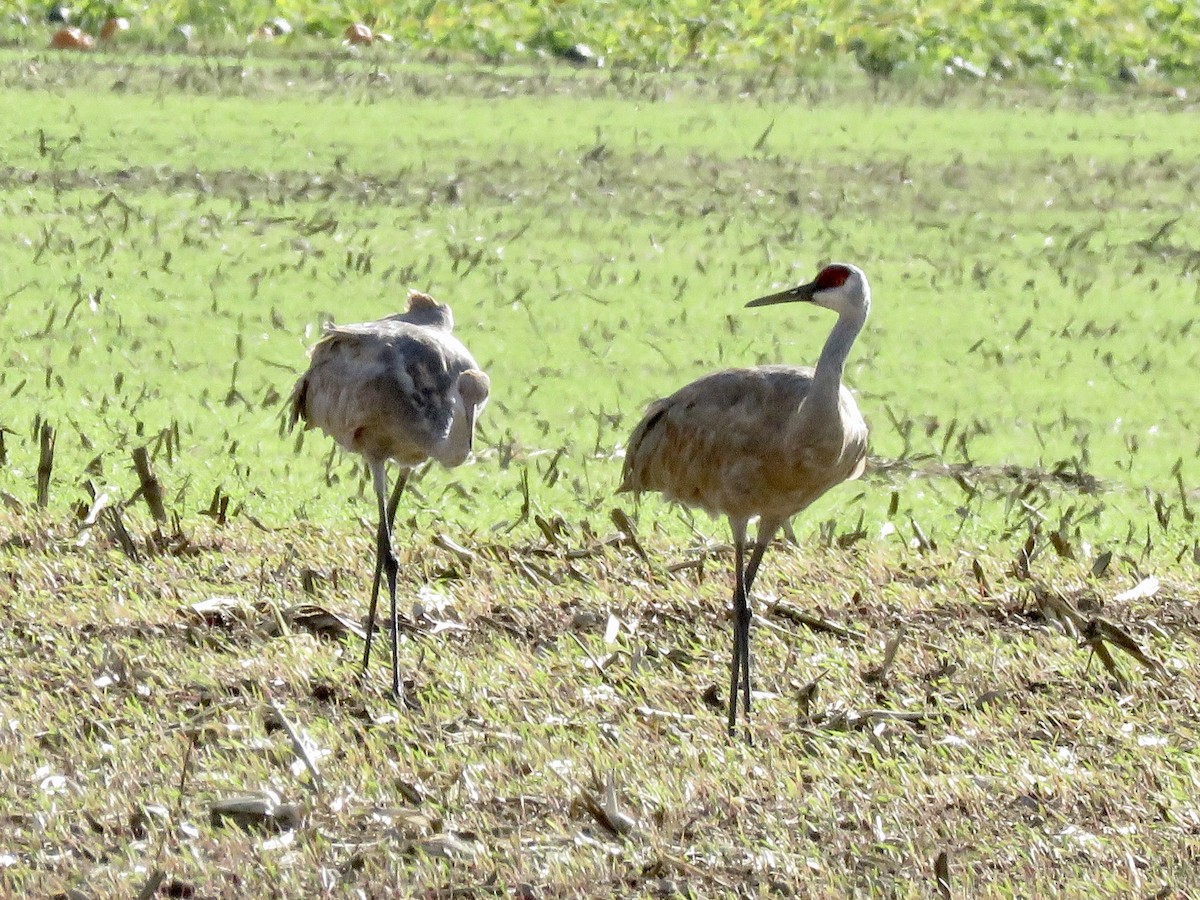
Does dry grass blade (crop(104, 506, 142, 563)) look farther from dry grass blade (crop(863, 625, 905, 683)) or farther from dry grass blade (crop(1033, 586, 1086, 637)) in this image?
dry grass blade (crop(1033, 586, 1086, 637))

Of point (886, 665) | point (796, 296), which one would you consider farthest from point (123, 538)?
point (886, 665)

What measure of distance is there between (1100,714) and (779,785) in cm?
113

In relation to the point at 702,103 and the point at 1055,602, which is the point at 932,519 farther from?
the point at 702,103

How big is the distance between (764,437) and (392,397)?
1.08 meters

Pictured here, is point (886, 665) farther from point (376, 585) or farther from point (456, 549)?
point (456, 549)

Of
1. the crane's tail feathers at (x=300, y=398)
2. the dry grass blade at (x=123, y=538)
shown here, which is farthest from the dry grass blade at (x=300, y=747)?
the dry grass blade at (x=123, y=538)

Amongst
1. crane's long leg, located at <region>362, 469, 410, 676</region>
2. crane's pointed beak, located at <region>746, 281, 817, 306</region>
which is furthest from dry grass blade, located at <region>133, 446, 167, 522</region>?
crane's pointed beak, located at <region>746, 281, 817, 306</region>

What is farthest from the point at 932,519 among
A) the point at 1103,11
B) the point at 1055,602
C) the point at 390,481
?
the point at 1103,11

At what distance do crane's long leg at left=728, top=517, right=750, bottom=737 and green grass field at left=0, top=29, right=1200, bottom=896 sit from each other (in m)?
0.16

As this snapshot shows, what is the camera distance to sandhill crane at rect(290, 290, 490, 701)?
637cm

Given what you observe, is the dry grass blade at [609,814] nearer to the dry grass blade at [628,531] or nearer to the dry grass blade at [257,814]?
the dry grass blade at [257,814]

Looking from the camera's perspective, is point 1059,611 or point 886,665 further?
point 1059,611

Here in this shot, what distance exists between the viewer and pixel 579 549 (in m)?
7.69

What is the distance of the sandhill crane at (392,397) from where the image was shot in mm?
6371
